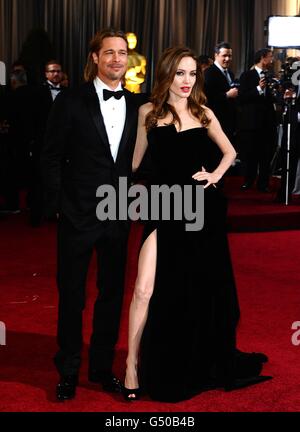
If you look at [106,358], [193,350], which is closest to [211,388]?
[193,350]

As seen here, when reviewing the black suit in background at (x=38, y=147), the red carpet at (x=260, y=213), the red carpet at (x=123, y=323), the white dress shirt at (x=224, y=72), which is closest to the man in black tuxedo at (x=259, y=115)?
the white dress shirt at (x=224, y=72)

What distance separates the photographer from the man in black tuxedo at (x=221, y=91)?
990 centimetres

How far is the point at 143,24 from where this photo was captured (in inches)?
613

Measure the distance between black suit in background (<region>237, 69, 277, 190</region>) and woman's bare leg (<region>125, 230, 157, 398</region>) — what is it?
706cm

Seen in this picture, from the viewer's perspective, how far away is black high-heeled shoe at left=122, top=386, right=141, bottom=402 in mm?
3977

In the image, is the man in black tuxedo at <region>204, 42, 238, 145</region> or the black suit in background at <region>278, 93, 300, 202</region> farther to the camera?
the man in black tuxedo at <region>204, 42, 238, 145</region>

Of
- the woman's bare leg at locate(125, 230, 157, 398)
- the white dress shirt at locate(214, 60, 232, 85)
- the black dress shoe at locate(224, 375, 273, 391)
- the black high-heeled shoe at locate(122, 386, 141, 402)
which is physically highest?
the white dress shirt at locate(214, 60, 232, 85)

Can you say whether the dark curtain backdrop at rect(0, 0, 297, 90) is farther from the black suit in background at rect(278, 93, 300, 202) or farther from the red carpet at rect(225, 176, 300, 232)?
the black suit in background at rect(278, 93, 300, 202)

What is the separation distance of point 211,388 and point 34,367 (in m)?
0.92

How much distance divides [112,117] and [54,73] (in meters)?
5.10

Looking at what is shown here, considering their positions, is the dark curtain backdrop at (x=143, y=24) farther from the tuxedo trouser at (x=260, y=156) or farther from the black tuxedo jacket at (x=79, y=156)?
the black tuxedo jacket at (x=79, y=156)

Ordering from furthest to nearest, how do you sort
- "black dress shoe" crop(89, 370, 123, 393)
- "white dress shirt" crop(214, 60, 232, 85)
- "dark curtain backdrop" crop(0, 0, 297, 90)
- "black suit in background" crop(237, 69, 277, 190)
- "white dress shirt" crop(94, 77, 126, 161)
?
1. "dark curtain backdrop" crop(0, 0, 297, 90)
2. "black suit in background" crop(237, 69, 277, 190)
3. "white dress shirt" crop(214, 60, 232, 85)
4. "black dress shoe" crop(89, 370, 123, 393)
5. "white dress shirt" crop(94, 77, 126, 161)

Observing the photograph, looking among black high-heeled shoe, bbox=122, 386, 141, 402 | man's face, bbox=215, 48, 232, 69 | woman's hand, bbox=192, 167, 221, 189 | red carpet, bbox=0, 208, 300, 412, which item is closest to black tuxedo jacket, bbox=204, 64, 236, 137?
man's face, bbox=215, 48, 232, 69
